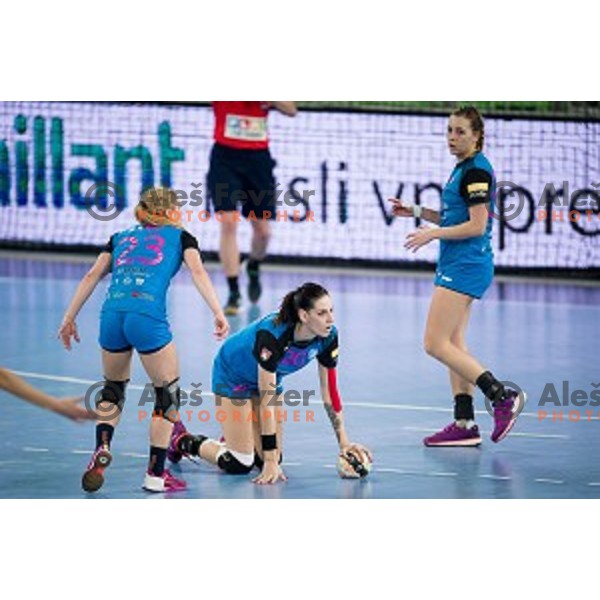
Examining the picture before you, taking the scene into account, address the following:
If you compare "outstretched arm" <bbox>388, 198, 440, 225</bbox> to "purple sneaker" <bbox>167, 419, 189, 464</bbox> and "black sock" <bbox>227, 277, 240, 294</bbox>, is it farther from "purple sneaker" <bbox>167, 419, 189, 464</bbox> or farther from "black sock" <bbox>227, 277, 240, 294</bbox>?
"black sock" <bbox>227, 277, 240, 294</bbox>

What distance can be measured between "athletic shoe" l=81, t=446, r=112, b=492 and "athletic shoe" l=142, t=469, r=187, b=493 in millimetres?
204

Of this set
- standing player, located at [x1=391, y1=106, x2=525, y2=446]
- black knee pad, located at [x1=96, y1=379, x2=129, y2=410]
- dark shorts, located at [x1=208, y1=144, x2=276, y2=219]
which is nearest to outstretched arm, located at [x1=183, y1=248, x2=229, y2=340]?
black knee pad, located at [x1=96, y1=379, x2=129, y2=410]

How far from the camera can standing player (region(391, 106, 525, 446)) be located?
884 cm

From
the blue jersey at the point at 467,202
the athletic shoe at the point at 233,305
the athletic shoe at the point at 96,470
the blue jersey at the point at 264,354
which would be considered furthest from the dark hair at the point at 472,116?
the athletic shoe at the point at 233,305

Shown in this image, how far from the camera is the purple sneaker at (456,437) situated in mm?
9172

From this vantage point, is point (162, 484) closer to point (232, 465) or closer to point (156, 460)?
point (156, 460)

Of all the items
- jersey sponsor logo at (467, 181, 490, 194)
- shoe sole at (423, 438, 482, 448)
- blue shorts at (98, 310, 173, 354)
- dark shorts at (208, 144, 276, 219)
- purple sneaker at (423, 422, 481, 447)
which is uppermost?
dark shorts at (208, 144, 276, 219)

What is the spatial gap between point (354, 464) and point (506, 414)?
1.10 m

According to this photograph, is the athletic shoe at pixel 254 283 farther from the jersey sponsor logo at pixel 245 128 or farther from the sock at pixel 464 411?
the sock at pixel 464 411

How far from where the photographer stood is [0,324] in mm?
13023

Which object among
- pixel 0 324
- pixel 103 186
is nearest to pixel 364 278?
pixel 103 186

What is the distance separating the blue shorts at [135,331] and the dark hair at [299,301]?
537 mm

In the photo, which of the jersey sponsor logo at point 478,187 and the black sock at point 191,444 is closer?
the black sock at point 191,444

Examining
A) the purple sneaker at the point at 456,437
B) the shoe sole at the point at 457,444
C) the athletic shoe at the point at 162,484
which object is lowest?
the athletic shoe at the point at 162,484
